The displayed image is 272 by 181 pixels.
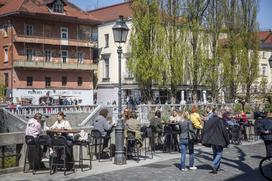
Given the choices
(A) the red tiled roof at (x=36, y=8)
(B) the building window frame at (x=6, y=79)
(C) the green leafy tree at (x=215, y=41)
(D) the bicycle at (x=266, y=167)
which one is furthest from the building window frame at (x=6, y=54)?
(D) the bicycle at (x=266, y=167)

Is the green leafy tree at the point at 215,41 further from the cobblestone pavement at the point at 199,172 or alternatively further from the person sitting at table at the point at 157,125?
the cobblestone pavement at the point at 199,172

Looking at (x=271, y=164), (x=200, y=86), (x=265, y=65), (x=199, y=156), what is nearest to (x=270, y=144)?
(x=271, y=164)

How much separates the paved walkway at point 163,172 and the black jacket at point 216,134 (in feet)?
2.96

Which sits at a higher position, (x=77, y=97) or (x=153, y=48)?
(x=153, y=48)

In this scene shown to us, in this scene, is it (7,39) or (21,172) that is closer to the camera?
(21,172)

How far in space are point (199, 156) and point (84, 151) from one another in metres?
4.35

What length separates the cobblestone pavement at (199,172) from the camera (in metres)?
12.3

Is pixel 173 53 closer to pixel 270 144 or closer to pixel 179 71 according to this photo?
pixel 179 71

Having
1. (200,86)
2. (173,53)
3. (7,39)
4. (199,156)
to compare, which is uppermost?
(7,39)

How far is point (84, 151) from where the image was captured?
1512 cm

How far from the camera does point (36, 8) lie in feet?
182

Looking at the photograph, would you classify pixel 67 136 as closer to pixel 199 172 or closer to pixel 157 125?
pixel 199 172

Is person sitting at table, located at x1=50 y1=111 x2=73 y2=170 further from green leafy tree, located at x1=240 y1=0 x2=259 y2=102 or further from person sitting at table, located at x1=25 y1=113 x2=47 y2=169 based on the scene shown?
green leafy tree, located at x1=240 y1=0 x2=259 y2=102

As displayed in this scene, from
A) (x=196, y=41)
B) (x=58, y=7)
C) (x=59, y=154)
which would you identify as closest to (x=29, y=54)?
(x=58, y=7)
